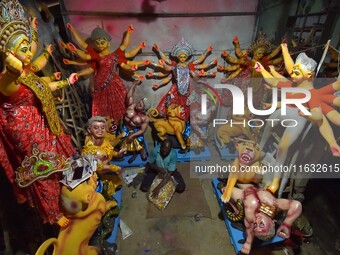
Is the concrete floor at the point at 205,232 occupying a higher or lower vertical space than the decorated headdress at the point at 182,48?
lower

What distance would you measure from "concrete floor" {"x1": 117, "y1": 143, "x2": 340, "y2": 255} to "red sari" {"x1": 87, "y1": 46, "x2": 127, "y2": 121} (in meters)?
1.62

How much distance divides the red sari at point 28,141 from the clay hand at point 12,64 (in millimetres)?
338

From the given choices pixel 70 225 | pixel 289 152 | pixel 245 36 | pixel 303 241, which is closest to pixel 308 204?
pixel 303 241

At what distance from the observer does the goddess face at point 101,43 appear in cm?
412

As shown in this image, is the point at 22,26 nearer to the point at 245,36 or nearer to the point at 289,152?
the point at 289,152

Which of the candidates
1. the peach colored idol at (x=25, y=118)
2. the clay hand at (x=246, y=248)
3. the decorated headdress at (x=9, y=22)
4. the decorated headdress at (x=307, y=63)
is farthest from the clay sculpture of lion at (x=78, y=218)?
the decorated headdress at (x=307, y=63)

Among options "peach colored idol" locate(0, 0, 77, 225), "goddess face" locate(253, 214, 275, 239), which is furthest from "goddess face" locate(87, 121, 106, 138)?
"goddess face" locate(253, 214, 275, 239)

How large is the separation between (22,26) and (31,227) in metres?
2.33

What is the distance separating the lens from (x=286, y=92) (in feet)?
9.39

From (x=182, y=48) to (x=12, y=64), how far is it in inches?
117

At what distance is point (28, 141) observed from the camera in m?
2.48

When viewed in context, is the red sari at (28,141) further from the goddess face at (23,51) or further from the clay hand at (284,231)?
the clay hand at (284,231)

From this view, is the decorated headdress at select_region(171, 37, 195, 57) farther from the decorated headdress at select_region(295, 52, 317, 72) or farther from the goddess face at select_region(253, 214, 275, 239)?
the goddess face at select_region(253, 214, 275, 239)

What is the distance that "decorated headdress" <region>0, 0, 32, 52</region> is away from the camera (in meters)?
2.02
